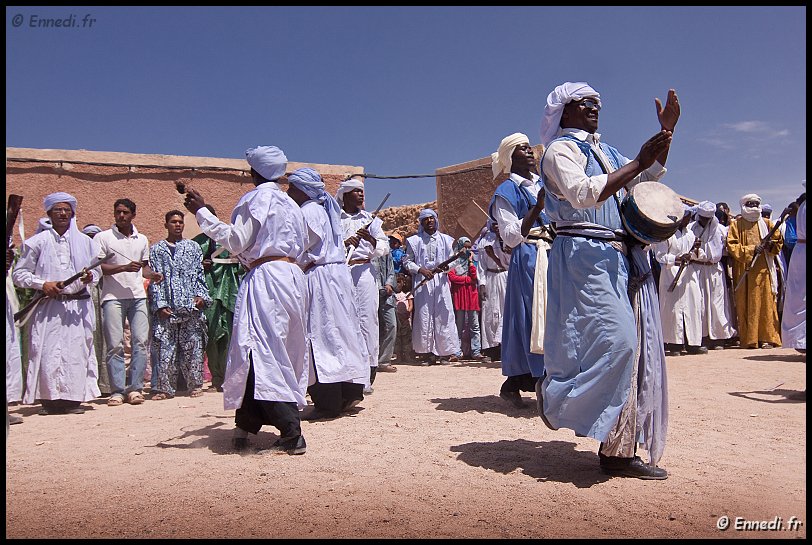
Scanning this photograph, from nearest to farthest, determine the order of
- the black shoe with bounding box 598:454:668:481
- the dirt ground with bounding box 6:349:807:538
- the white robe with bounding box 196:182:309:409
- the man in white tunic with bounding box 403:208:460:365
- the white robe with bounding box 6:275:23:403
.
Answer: the dirt ground with bounding box 6:349:807:538 → the black shoe with bounding box 598:454:668:481 → the white robe with bounding box 196:182:309:409 → the white robe with bounding box 6:275:23:403 → the man in white tunic with bounding box 403:208:460:365

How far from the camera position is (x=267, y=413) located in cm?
450

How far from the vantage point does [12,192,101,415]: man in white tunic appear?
6.49m

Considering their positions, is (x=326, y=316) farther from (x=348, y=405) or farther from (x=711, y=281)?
(x=711, y=281)

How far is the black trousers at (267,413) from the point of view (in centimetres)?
446

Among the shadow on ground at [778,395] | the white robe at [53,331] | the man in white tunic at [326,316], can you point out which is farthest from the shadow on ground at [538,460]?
the white robe at [53,331]

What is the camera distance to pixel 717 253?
10.7 metres

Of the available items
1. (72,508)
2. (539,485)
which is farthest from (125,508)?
(539,485)

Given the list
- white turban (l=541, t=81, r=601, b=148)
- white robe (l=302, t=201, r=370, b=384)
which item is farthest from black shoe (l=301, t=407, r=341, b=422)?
white turban (l=541, t=81, r=601, b=148)

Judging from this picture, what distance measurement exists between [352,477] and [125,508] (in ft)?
3.93

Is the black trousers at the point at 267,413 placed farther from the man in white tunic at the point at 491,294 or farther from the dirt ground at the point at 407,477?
the man in white tunic at the point at 491,294

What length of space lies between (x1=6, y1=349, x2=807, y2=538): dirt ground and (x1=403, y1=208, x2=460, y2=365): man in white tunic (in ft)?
12.7

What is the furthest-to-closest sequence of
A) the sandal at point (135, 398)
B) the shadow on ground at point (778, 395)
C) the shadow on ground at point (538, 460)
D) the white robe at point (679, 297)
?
the white robe at point (679, 297) → the sandal at point (135, 398) → the shadow on ground at point (778, 395) → the shadow on ground at point (538, 460)

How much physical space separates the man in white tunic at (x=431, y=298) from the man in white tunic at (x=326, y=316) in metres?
4.36

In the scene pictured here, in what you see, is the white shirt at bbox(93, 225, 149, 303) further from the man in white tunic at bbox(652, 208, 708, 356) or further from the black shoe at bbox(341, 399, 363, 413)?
the man in white tunic at bbox(652, 208, 708, 356)
